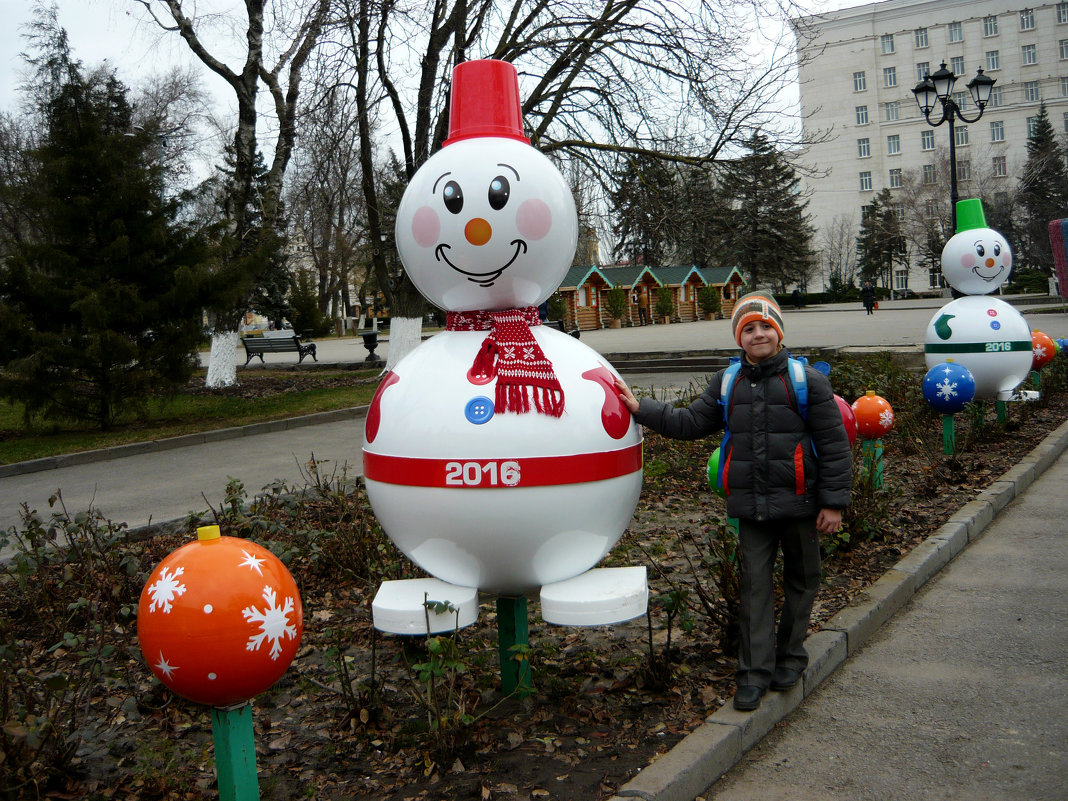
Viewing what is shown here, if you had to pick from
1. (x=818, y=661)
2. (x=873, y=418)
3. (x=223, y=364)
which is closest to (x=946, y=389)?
(x=873, y=418)

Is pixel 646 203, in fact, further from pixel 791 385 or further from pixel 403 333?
pixel 791 385

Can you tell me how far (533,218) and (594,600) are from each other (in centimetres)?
146

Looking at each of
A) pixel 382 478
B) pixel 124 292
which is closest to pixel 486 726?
pixel 382 478

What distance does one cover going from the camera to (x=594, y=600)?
3258 millimetres

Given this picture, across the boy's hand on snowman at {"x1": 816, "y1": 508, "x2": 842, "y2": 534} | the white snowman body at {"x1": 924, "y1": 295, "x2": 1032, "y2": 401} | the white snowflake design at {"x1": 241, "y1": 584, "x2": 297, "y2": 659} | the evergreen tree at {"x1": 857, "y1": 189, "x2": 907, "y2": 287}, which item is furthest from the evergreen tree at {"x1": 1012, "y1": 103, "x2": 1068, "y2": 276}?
the white snowflake design at {"x1": 241, "y1": 584, "x2": 297, "y2": 659}

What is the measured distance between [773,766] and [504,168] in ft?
8.27

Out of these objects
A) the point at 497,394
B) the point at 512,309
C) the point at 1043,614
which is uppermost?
the point at 512,309

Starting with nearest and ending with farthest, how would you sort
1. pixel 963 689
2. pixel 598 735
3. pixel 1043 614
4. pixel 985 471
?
pixel 598 735, pixel 963 689, pixel 1043 614, pixel 985 471

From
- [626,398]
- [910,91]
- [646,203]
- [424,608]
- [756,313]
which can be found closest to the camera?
[424,608]

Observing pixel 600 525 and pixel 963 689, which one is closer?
pixel 600 525

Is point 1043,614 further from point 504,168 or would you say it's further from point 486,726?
point 504,168

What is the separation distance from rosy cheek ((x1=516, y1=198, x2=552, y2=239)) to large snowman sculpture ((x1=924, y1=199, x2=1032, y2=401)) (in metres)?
7.37

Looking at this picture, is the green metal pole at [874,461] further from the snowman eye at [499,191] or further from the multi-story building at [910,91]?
the multi-story building at [910,91]

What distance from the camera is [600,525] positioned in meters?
3.43
